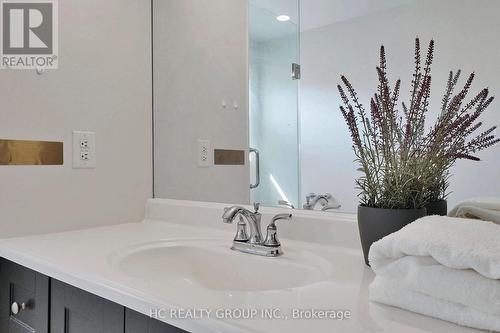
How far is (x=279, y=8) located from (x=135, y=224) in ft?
3.11

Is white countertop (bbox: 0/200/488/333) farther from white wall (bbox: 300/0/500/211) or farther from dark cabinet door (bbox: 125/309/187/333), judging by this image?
white wall (bbox: 300/0/500/211)

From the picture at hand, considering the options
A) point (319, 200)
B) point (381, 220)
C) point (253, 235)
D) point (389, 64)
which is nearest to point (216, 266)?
point (253, 235)

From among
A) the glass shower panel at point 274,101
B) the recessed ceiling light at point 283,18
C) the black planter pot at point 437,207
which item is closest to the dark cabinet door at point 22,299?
the glass shower panel at point 274,101

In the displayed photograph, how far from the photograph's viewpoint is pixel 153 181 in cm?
153

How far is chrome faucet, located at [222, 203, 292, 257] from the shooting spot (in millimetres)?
975

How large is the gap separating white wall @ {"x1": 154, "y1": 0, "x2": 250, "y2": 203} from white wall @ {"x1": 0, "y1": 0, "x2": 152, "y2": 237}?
6cm

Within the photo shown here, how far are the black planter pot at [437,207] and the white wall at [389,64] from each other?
0.09m

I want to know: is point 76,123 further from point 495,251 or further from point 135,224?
point 495,251

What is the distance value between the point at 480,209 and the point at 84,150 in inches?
46.5

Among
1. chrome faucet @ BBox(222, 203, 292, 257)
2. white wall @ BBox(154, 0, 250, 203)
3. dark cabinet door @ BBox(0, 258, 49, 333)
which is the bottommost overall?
dark cabinet door @ BBox(0, 258, 49, 333)

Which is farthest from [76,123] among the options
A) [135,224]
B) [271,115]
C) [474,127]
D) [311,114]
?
[474,127]

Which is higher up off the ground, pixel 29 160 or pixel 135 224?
pixel 29 160

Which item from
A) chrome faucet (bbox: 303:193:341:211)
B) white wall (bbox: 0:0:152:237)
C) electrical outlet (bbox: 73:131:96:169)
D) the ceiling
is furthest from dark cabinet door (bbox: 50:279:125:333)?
the ceiling

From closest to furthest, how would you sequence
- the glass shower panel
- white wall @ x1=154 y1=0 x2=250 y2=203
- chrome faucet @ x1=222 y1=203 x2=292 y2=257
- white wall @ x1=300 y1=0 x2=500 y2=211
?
white wall @ x1=300 y1=0 x2=500 y2=211, chrome faucet @ x1=222 y1=203 x2=292 y2=257, the glass shower panel, white wall @ x1=154 y1=0 x2=250 y2=203
